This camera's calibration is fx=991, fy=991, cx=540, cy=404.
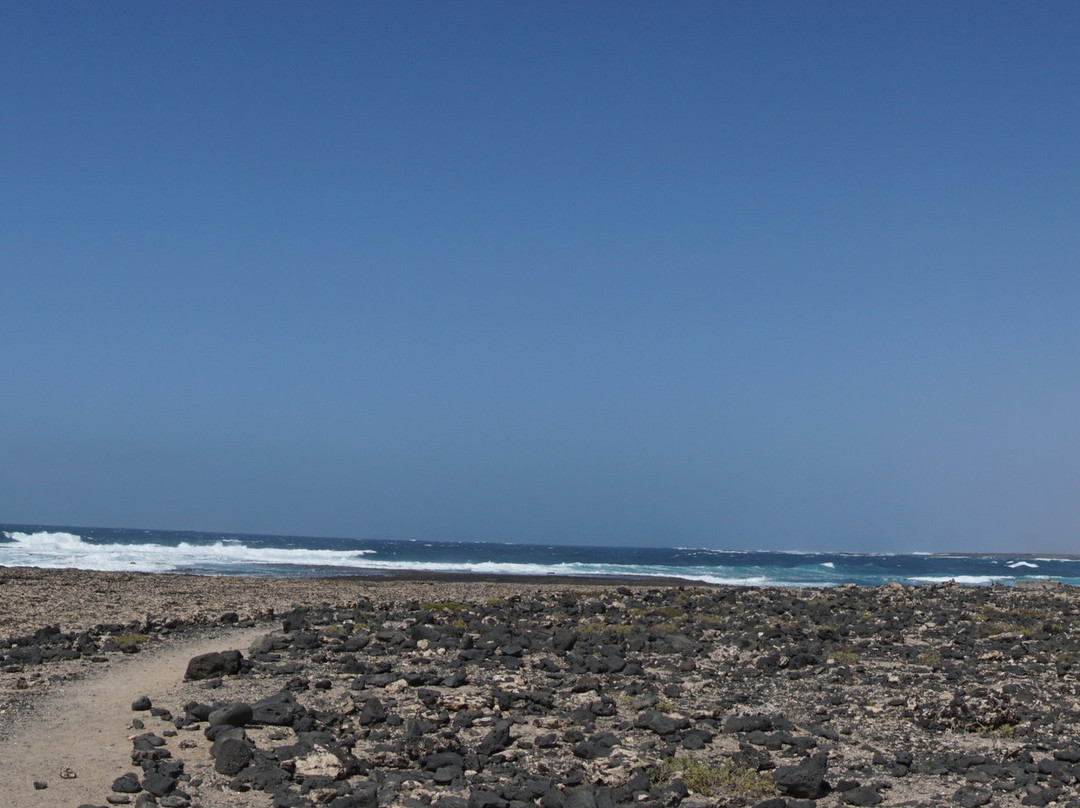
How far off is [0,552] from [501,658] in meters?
77.4

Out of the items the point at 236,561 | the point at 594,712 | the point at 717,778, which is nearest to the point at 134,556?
the point at 236,561

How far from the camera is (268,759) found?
34.1ft

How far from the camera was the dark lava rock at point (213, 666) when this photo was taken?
1485cm

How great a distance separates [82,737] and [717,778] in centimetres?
729

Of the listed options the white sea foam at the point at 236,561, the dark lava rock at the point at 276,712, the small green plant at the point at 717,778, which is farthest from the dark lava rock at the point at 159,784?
the white sea foam at the point at 236,561

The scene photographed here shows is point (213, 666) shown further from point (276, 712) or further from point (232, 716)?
point (232, 716)

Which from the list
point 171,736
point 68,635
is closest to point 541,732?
point 171,736

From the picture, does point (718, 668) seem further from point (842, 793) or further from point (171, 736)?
point (171, 736)

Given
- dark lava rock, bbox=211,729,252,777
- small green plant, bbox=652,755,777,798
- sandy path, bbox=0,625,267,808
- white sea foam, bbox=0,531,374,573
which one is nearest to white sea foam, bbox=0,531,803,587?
white sea foam, bbox=0,531,374,573

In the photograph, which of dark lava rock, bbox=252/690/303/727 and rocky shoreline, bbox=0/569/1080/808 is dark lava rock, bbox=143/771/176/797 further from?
dark lava rock, bbox=252/690/303/727

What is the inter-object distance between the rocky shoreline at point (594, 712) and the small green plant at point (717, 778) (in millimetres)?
35

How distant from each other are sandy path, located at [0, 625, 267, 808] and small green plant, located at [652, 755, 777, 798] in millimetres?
5649

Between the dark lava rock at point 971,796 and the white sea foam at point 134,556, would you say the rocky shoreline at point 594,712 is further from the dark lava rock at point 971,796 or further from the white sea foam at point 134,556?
the white sea foam at point 134,556

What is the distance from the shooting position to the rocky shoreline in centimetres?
998
